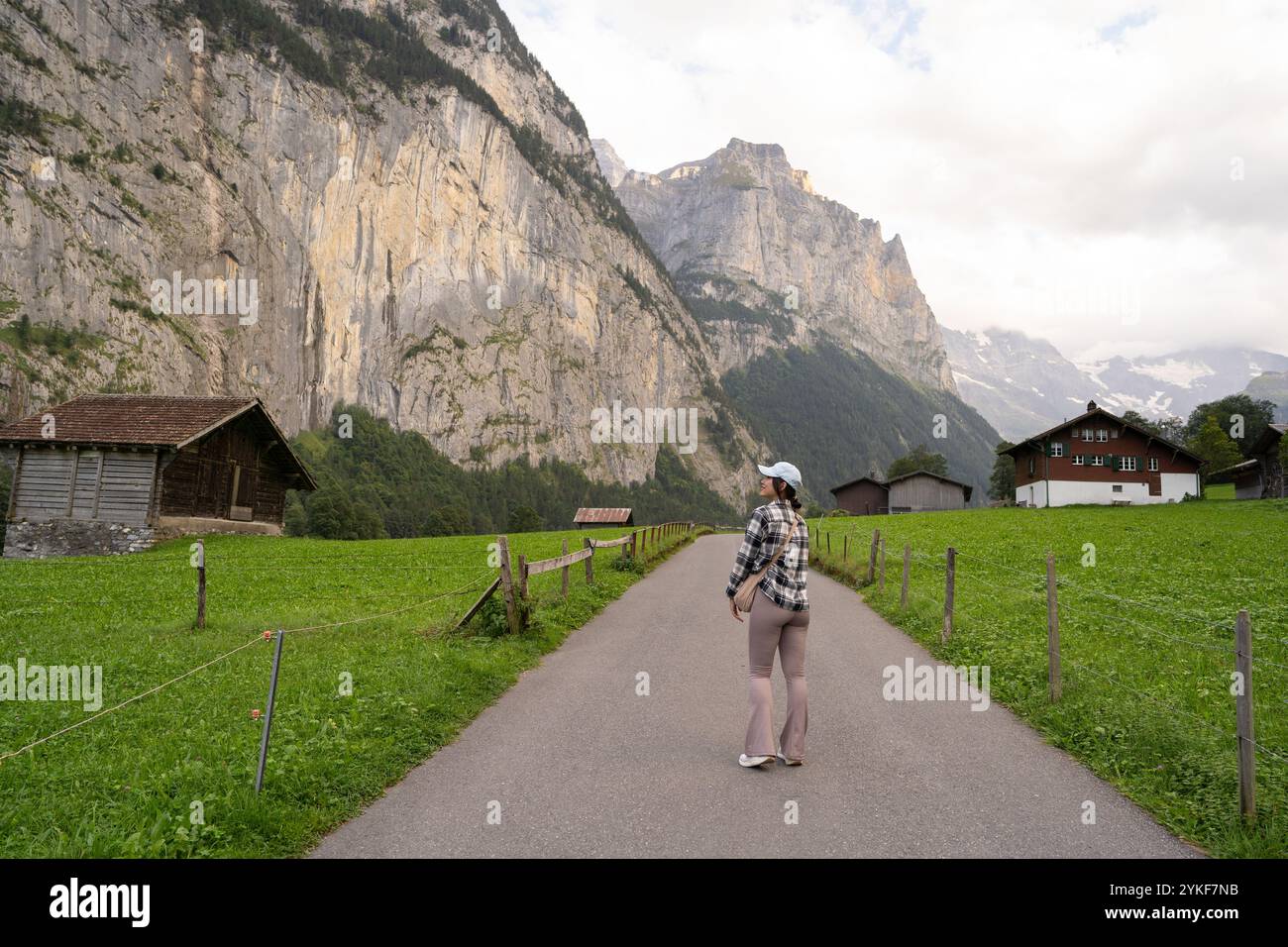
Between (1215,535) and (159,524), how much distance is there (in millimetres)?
44641

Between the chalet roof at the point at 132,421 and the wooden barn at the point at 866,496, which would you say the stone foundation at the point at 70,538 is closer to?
the chalet roof at the point at 132,421

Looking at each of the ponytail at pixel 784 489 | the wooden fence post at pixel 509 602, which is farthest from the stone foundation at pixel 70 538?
the ponytail at pixel 784 489

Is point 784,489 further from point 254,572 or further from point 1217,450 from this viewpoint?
point 1217,450

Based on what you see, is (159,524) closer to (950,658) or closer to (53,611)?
(53,611)

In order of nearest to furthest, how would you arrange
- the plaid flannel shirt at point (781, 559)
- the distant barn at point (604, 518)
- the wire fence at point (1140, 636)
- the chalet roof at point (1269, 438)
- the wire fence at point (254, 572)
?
the wire fence at point (1140, 636)
the plaid flannel shirt at point (781, 559)
the wire fence at point (254, 572)
the chalet roof at point (1269, 438)
the distant barn at point (604, 518)

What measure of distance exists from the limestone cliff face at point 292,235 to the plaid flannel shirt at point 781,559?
109273 mm

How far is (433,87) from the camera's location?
555 feet

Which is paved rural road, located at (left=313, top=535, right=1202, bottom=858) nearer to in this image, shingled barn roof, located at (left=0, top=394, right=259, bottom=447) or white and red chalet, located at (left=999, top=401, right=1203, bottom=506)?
shingled barn roof, located at (left=0, top=394, right=259, bottom=447)

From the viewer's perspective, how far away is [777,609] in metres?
6.63

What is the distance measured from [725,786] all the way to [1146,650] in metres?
8.50

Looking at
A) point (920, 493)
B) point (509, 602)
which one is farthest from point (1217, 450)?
point (509, 602)

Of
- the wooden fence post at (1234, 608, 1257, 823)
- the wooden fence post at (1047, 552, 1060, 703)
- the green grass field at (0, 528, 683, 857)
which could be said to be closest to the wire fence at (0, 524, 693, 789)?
the green grass field at (0, 528, 683, 857)

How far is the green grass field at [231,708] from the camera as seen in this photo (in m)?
5.14
